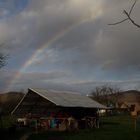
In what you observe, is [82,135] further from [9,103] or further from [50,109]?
[9,103]

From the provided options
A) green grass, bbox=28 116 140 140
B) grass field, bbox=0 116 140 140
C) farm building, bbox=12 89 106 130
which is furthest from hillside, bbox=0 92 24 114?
green grass, bbox=28 116 140 140

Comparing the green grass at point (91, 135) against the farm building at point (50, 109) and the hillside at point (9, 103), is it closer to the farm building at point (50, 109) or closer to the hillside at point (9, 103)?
the farm building at point (50, 109)

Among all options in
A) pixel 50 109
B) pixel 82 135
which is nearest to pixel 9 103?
pixel 50 109

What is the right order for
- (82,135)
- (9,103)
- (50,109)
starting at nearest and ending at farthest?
(82,135) < (50,109) < (9,103)

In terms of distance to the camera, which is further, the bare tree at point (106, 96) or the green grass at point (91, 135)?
the bare tree at point (106, 96)

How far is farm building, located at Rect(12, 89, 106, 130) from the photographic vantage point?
37.1 m

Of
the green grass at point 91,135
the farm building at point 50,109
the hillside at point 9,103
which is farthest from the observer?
the hillside at point 9,103

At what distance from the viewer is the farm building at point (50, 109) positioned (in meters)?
37.1

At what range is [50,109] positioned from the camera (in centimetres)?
4041

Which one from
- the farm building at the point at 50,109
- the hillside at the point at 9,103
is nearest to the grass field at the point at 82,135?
the farm building at the point at 50,109

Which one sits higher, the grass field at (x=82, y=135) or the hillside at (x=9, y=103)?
the hillside at (x=9, y=103)

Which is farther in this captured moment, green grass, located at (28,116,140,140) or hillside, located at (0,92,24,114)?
hillside, located at (0,92,24,114)

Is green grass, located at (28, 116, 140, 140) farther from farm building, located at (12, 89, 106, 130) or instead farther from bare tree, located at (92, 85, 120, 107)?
bare tree, located at (92, 85, 120, 107)

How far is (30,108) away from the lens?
138ft
